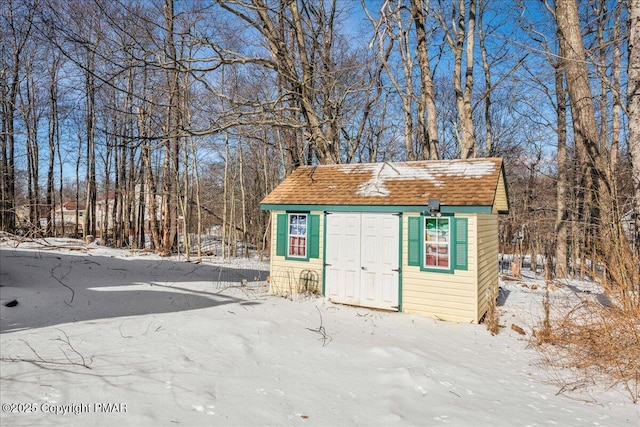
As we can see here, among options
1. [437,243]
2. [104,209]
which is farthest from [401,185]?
[104,209]

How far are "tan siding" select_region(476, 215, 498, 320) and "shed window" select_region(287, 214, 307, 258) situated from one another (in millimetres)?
4133

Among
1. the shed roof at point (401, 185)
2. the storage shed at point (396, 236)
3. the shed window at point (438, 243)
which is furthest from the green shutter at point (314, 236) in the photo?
the shed window at point (438, 243)

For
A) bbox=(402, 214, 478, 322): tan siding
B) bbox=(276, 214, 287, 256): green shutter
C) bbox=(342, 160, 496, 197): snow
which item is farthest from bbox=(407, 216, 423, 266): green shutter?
bbox=(276, 214, 287, 256): green shutter

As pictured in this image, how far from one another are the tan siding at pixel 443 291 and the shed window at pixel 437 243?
0.79 ft

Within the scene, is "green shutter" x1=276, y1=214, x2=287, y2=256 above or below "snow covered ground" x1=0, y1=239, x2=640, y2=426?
above

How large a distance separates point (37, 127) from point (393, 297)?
25.8 metres

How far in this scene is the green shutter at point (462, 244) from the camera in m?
7.43

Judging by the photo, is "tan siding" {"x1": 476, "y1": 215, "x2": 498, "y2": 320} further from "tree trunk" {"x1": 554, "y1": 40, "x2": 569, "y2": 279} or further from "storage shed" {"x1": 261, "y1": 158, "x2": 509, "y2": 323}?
"tree trunk" {"x1": 554, "y1": 40, "x2": 569, "y2": 279}

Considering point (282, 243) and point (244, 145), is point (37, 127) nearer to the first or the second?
point (244, 145)

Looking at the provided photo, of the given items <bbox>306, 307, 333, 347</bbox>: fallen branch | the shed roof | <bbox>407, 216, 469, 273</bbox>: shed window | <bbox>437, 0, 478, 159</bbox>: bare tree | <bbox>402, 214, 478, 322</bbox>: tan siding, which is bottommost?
<bbox>306, 307, 333, 347</bbox>: fallen branch

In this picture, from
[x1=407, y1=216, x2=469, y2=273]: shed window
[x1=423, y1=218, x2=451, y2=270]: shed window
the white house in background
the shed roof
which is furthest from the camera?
the white house in background

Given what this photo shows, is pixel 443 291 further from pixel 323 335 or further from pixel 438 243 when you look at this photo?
pixel 323 335

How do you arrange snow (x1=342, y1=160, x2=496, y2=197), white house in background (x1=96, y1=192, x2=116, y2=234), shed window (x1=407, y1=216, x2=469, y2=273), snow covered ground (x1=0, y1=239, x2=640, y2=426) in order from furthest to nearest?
white house in background (x1=96, y1=192, x2=116, y2=234), snow (x1=342, y1=160, x2=496, y2=197), shed window (x1=407, y1=216, x2=469, y2=273), snow covered ground (x1=0, y1=239, x2=640, y2=426)

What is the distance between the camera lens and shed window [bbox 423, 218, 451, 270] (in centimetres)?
763
